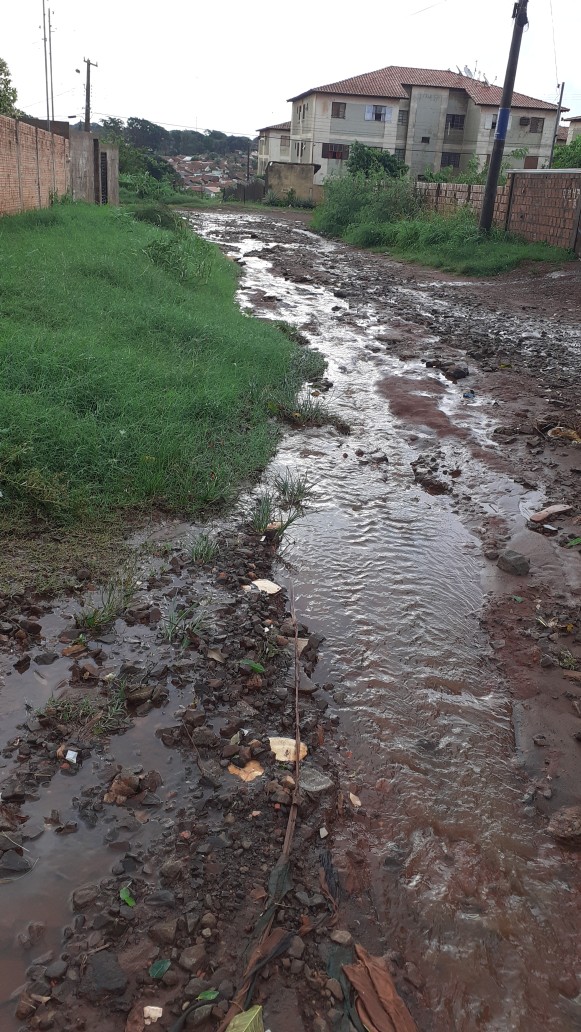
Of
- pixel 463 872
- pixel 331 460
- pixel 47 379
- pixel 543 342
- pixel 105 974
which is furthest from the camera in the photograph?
pixel 543 342

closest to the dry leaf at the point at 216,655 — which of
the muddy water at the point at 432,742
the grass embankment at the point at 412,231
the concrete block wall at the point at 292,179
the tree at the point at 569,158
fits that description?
the muddy water at the point at 432,742

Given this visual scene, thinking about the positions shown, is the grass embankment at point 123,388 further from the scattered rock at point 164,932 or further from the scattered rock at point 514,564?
the scattered rock at point 164,932

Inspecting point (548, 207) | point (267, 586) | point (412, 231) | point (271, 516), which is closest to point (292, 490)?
point (271, 516)

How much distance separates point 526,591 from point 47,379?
3.93m

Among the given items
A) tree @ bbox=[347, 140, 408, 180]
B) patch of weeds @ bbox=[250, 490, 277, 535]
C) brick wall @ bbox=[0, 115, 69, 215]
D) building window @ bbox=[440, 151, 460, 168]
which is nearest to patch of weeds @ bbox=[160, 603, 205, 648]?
patch of weeds @ bbox=[250, 490, 277, 535]

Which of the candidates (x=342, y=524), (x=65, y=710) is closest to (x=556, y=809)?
(x=65, y=710)

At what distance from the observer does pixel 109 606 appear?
353cm

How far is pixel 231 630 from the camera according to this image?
3.56m

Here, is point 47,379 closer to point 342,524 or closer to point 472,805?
point 342,524

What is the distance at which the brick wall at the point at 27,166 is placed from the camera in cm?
1350

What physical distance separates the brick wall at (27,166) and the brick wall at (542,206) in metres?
11.7

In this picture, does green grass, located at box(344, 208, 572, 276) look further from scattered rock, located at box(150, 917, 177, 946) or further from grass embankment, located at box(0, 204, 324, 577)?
scattered rock, located at box(150, 917, 177, 946)

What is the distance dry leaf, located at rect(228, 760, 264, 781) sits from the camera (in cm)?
271

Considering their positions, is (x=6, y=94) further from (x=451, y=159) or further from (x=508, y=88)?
(x=451, y=159)
